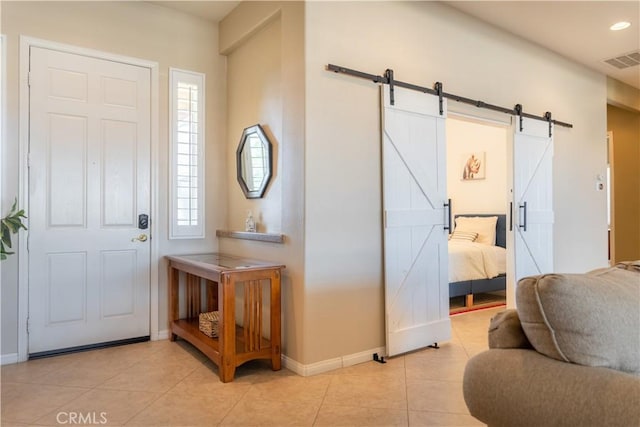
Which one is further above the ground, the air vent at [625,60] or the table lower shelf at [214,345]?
the air vent at [625,60]

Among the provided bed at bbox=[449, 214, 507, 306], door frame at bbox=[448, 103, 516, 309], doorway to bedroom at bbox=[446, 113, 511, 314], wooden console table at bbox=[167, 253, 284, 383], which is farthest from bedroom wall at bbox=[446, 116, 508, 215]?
wooden console table at bbox=[167, 253, 284, 383]

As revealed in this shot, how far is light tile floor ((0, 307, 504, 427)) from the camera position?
219 cm

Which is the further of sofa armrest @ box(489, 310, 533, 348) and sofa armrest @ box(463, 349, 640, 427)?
sofa armrest @ box(489, 310, 533, 348)

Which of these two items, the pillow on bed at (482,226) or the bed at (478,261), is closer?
the bed at (478,261)

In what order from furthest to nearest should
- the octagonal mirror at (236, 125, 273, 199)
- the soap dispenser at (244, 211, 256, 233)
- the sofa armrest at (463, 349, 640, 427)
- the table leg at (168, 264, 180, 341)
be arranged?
the table leg at (168, 264, 180, 341), the soap dispenser at (244, 211, 256, 233), the octagonal mirror at (236, 125, 273, 199), the sofa armrest at (463, 349, 640, 427)

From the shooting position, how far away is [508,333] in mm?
1221

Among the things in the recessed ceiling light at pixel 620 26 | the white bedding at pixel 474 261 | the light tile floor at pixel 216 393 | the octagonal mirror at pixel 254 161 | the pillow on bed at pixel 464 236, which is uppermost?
the recessed ceiling light at pixel 620 26

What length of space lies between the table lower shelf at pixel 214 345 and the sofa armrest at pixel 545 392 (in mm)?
1883

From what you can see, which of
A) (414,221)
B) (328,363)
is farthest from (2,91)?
(414,221)

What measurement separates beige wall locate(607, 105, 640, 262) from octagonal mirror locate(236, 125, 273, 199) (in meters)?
6.00

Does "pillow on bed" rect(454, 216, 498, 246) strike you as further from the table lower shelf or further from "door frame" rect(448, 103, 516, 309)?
the table lower shelf

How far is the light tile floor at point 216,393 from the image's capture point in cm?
219

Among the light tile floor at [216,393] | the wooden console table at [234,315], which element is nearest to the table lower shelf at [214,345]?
the wooden console table at [234,315]

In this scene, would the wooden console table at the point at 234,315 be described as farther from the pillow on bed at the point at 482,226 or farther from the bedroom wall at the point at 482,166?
the bedroom wall at the point at 482,166
